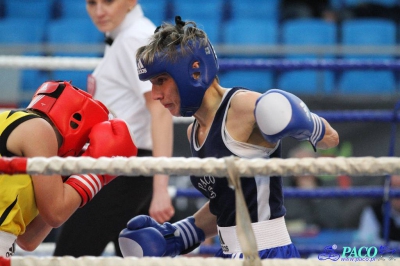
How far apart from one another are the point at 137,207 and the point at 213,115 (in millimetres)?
659

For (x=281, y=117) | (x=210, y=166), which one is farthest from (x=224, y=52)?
(x=210, y=166)

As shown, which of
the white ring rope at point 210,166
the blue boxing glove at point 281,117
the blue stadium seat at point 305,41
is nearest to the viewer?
the white ring rope at point 210,166

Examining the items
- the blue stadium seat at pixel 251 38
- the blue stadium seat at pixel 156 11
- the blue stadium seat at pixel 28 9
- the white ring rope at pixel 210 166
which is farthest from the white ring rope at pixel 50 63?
the blue stadium seat at pixel 28 9

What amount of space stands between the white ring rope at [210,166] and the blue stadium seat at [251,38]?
3568 mm

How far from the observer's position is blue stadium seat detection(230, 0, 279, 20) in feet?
17.4

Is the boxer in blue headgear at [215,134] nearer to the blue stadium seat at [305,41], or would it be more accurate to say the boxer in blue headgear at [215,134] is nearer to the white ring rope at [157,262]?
the white ring rope at [157,262]

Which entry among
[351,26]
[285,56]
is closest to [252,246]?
[285,56]

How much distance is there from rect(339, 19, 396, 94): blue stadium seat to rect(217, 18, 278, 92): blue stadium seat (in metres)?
0.53

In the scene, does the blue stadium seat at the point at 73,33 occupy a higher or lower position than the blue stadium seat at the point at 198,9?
lower

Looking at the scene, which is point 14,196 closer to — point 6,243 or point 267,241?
point 6,243

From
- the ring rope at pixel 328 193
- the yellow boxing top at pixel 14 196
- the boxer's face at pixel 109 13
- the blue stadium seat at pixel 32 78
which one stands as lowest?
the blue stadium seat at pixel 32 78

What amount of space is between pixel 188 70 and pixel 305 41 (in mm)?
3393

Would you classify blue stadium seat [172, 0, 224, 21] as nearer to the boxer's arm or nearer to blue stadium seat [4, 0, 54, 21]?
blue stadium seat [4, 0, 54, 21]

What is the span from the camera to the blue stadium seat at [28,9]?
211 inches
